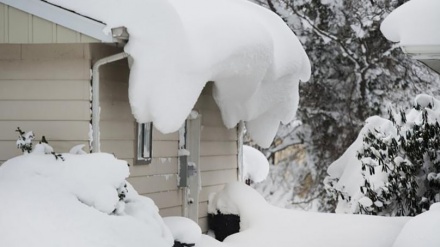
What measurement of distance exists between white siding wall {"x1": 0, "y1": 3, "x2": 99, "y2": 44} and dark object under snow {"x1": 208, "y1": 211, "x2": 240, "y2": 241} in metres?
4.37

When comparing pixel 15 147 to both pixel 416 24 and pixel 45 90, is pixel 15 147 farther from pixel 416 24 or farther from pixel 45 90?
pixel 416 24

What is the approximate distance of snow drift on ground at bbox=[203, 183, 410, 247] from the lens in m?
11.2

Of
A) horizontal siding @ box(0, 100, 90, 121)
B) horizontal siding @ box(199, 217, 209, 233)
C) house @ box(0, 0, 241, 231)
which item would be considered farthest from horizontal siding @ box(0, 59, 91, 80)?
horizontal siding @ box(199, 217, 209, 233)

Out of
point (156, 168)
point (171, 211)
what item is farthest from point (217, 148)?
point (156, 168)

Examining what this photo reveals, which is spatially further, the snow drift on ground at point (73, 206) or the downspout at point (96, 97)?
the downspout at point (96, 97)

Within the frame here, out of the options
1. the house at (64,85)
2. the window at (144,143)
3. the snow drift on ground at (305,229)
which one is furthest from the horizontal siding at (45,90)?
the snow drift on ground at (305,229)

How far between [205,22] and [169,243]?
2646mm

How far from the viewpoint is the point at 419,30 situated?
11789mm

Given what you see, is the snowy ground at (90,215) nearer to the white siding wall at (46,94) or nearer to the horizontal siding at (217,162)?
the white siding wall at (46,94)

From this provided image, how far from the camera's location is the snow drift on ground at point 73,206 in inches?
297

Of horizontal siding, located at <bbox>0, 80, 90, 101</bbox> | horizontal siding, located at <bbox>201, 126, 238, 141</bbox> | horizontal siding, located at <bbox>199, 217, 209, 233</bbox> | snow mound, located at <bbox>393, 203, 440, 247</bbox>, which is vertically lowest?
horizontal siding, located at <bbox>199, 217, 209, 233</bbox>

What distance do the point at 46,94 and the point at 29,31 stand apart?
68 cm

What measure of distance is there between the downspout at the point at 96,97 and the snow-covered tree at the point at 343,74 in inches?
552

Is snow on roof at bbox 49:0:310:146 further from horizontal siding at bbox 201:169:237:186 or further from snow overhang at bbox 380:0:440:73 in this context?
horizontal siding at bbox 201:169:237:186
